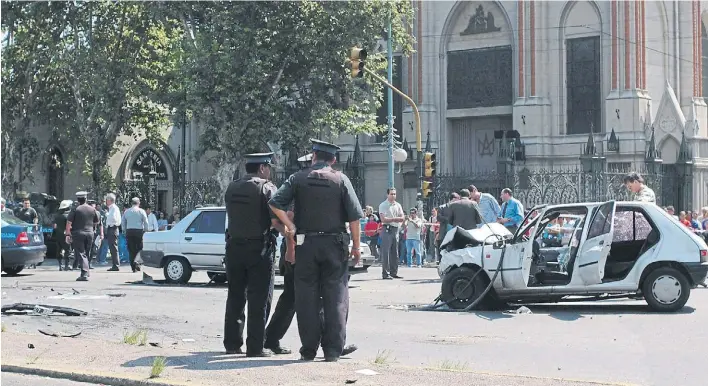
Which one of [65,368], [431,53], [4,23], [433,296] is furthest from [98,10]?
[65,368]

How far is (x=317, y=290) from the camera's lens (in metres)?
9.58

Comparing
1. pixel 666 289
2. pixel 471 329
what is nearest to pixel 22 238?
pixel 471 329

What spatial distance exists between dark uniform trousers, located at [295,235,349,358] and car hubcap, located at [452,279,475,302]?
5.75 meters

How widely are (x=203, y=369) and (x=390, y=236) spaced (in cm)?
1377

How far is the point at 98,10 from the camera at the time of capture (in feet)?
124

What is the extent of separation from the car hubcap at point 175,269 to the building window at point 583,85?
24.8 meters

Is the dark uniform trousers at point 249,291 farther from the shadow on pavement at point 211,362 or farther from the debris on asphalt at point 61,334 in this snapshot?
the debris on asphalt at point 61,334

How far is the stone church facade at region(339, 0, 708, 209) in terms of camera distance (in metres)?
41.0

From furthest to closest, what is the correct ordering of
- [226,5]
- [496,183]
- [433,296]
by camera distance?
[496,183], [226,5], [433,296]

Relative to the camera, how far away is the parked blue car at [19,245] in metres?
22.9

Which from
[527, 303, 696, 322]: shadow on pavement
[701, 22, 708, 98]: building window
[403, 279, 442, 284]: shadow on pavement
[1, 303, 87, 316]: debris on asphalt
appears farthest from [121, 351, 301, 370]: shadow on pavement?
[701, 22, 708, 98]: building window

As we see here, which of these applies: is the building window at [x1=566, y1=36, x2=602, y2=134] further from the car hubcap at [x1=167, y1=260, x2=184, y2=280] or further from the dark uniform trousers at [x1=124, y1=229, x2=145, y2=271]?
the car hubcap at [x1=167, y1=260, x2=184, y2=280]

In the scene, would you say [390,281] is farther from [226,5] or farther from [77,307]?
[226,5]

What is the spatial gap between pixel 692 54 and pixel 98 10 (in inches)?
861
